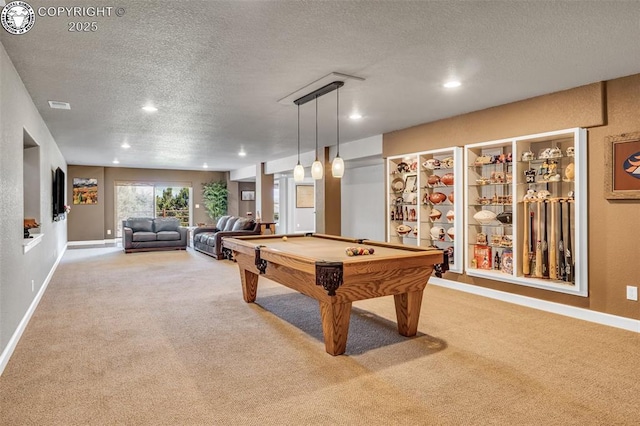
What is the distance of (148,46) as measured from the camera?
2918 mm

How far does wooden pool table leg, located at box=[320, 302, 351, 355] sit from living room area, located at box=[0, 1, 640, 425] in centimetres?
8

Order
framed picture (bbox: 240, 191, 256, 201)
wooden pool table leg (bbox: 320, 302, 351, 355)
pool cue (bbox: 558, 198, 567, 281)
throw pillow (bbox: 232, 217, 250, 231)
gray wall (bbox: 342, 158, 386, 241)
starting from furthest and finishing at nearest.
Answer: framed picture (bbox: 240, 191, 256, 201), throw pillow (bbox: 232, 217, 250, 231), gray wall (bbox: 342, 158, 386, 241), pool cue (bbox: 558, 198, 567, 281), wooden pool table leg (bbox: 320, 302, 351, 355)

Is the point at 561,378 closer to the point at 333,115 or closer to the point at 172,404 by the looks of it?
the point at 172,404

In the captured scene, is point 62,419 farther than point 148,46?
No

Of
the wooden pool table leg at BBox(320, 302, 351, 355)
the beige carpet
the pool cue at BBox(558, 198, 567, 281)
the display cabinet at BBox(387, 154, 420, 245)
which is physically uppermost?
the display cabinet at BBox(387, 154, 420, 245)

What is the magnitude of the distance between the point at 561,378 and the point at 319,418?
5.59 ft

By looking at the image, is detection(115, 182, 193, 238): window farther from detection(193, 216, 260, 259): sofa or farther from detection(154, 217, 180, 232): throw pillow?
detection(193, 216, 260, 259): sofa

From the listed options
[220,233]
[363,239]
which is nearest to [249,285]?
[363,239]

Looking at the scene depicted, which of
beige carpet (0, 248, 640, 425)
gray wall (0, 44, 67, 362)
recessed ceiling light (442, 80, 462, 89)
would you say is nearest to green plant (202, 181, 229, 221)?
beige carpet (0, 248, 640, 425)

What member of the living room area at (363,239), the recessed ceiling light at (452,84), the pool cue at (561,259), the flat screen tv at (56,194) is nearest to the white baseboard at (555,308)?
the living room area at (363,239)

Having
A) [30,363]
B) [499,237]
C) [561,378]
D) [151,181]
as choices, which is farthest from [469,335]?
[151,181]

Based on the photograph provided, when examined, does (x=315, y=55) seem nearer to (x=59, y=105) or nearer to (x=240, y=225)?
(x=59, y=105)

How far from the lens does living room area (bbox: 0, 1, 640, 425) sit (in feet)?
7.84

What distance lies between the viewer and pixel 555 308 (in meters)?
4.18
